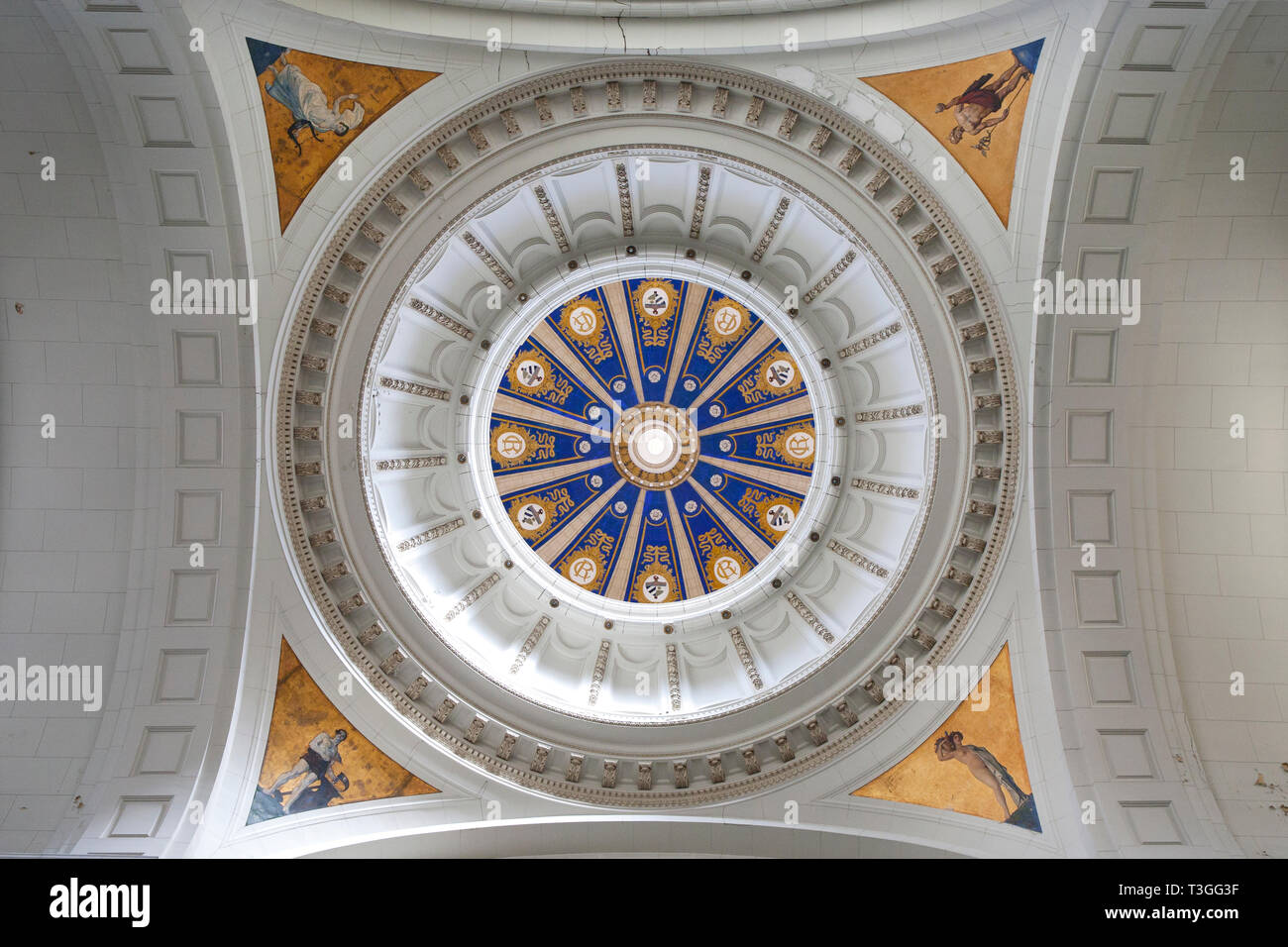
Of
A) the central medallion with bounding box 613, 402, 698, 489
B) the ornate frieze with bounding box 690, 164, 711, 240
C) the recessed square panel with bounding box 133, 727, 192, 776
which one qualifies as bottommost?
the recessed square panel with bounding box 133, 727, 192, 776

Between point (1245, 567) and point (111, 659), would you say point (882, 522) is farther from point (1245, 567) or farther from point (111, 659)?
point (111, 659)

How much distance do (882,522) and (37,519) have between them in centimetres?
1159

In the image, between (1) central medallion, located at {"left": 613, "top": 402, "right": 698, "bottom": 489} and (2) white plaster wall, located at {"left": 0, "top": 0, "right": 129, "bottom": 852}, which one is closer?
(2) white plaster wall, located at {"left": 0, "top": 0, "right": 129, "bottom": 852}

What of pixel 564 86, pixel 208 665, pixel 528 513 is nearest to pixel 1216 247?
pixel 564 86

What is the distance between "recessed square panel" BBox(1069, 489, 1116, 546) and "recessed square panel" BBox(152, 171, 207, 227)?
11.1m

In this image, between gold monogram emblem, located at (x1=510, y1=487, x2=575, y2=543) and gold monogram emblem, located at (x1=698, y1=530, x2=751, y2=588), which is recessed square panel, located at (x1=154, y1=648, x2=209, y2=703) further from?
gold monogram emblem, located at (x1=698, y1=530, x2=751, y2=588)

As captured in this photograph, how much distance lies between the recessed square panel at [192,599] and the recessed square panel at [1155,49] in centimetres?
1214

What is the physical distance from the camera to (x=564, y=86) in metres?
10.4

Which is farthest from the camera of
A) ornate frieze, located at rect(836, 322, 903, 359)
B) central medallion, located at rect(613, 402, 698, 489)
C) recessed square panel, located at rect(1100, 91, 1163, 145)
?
central medallion, located at rect(613, 402, 698, 489)

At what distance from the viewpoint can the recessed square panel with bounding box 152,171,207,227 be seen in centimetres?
992

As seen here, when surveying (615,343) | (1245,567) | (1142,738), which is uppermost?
(615,343)

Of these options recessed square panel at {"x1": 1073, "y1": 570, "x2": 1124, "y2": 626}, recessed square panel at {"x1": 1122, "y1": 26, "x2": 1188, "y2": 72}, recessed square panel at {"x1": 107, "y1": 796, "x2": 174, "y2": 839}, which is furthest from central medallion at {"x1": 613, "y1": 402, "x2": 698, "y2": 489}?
recessed square panel at {"x1": 107, "y1": 796, "x2": 174, "y2": 839}

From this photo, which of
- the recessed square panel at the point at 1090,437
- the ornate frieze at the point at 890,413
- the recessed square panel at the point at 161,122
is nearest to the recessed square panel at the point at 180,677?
the recessed square panel at the point at 161,122

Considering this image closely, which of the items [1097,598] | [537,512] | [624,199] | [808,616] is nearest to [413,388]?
[537,512]
